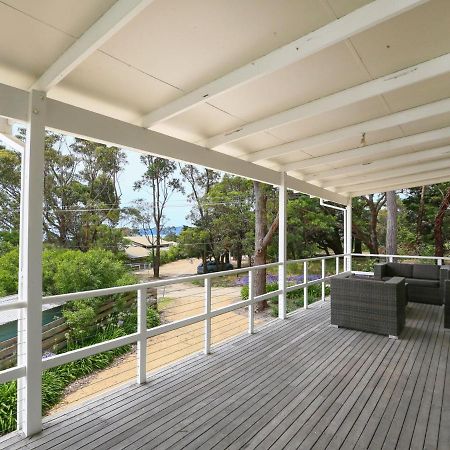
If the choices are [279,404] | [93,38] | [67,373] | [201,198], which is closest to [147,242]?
[201,198]

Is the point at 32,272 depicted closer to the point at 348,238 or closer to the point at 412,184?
the point at 348,238

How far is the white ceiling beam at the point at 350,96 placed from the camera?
2680 millimetres

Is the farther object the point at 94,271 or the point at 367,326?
the point at 94,271

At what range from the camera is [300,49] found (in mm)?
2271

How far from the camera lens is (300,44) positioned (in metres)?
2.27

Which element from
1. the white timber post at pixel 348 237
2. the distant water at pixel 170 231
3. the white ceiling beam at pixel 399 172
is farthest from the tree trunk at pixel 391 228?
the distant water at pixel 170 231

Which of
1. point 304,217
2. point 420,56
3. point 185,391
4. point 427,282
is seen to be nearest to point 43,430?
point 185,391

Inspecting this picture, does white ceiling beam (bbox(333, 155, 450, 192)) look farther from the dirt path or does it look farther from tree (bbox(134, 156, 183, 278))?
tree (bbox(134, 156, 183, 278))

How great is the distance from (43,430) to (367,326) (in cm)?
400

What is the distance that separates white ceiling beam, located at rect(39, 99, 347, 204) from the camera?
2.61m

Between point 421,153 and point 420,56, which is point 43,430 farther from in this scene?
point 421,153

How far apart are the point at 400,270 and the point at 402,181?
236 centimetres

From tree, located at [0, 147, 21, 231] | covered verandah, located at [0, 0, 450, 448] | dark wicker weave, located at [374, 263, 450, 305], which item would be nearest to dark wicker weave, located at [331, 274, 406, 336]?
covered verandah, located at [0, 0, 450, 448]

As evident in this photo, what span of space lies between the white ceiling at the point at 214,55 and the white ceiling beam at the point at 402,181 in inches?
170
